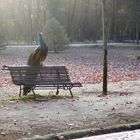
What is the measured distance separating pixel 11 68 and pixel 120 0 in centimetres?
6042

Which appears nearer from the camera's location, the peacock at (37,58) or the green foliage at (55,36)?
the peacock at (37,58)

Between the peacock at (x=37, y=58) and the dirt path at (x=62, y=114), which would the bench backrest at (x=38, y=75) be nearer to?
Answer: the peacock at (x=37, y=58)

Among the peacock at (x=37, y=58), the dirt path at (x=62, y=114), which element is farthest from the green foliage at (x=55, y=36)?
the dirt path at (x=62, y=114)

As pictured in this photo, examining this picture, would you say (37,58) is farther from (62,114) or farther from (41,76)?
(62,114)

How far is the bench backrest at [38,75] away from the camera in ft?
38.1

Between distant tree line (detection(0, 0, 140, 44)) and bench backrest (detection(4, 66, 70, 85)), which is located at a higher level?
bench backrest (detection(4, 66, 70, 85))

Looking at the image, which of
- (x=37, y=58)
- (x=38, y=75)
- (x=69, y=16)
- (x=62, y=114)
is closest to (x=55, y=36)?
(x=69, y=16)

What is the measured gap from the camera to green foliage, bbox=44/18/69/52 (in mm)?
46375

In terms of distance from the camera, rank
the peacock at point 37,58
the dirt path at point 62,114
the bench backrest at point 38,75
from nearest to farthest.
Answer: the dirt path at point 62,114 → the bench backrest at point 38,75 → the peacock at point 37,58

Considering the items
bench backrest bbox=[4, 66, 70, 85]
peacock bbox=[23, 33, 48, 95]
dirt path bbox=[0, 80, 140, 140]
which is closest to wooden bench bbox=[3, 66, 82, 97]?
bench backrest bbox=[4, 66, 70, 85]

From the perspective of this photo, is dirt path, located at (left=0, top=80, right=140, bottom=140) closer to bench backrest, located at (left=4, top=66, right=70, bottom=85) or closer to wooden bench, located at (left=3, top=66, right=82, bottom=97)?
wooden bench, located at (left=3, top=66, right=82, bottom=97)

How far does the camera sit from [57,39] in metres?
46.5

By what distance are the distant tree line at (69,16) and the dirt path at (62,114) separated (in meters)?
54.8

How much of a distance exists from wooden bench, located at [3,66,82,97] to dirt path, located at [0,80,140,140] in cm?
42
